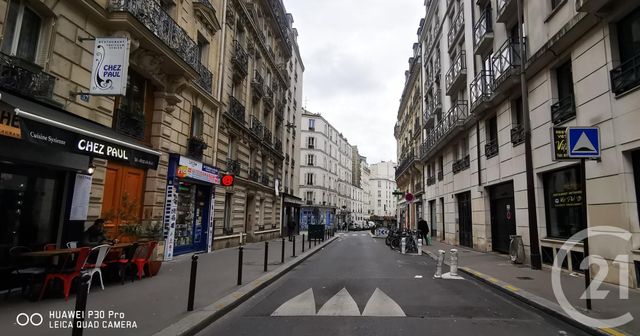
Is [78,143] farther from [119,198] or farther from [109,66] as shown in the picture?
[119,198]

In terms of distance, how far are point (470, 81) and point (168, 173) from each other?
15089 mm

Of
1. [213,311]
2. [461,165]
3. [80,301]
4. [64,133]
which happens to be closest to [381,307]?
[213,311]

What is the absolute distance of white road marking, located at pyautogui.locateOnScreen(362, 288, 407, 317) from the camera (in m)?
6.34

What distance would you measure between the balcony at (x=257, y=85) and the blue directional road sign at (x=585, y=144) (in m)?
17.7

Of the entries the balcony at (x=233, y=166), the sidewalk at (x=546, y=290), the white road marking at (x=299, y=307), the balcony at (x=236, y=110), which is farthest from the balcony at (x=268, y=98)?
the white road marking at (x=299, y=307)

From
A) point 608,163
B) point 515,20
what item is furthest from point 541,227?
point 515,20

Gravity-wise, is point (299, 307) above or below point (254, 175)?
below

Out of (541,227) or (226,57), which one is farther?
(226,57)

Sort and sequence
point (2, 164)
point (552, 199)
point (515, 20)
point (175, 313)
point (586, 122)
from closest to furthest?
point (175, 313) < point (2, 164) < point (586, 122) < point (552, 199) < point (515, 20)

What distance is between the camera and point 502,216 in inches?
622

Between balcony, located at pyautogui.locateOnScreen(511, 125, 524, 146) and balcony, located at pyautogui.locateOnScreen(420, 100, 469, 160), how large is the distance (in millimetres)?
4898

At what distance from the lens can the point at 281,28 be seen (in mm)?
28953

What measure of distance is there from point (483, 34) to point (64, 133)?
16.1 meters

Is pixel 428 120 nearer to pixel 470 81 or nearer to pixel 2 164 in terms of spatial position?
pixel 470 81
